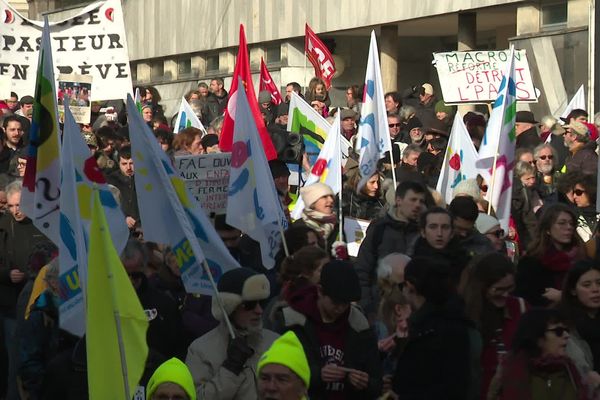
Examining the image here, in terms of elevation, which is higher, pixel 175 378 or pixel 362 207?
pixel 362 207

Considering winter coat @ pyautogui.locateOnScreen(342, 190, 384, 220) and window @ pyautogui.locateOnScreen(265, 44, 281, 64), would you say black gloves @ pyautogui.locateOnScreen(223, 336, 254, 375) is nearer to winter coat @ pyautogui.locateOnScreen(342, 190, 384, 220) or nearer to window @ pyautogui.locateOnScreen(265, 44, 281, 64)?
winter coat @ pyautogui.locateOnScreen(342, 190, 384, 220)

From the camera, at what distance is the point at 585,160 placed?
14016 mm

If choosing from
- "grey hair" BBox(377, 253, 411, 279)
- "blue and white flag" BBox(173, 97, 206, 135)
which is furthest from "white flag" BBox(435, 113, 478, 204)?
"blue and white flag" BBox(173, 97, 206, 135)

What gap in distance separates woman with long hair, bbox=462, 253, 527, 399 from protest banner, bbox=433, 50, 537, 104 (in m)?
9.86

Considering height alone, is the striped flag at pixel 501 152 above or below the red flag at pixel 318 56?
below

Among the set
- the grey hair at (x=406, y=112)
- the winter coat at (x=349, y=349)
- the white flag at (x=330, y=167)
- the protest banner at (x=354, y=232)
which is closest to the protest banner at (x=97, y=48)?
the grey hair at (x=406, y=112)

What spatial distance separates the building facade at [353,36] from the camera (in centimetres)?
2298

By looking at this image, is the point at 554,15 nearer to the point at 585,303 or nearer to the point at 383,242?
the point at 383,242

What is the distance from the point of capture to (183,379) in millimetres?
6977

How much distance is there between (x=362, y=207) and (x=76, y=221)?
5.29m

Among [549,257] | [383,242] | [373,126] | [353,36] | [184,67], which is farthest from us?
[184,67]

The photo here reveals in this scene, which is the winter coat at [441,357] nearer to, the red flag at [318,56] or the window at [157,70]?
the red flag at [318,56]

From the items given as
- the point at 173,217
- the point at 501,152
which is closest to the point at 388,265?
the point at 173,217

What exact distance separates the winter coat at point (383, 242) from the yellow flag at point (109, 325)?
3530 mm
